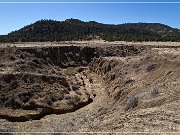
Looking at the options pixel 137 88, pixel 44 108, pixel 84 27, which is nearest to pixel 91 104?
pixel 44 108

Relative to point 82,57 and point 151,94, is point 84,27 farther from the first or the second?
point 151,94

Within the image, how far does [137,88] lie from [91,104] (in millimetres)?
5892

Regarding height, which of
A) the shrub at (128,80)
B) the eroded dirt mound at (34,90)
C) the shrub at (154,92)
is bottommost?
the eroded dirt mound at (34,90)

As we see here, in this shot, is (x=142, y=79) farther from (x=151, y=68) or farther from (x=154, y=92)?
(x=154, y=92)

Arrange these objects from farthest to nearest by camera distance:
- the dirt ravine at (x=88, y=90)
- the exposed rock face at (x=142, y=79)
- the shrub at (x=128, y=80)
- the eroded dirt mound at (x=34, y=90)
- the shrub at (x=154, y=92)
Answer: the eroded dirt mound at (x=34, y=90)
the shrub at (x=128, y=80)
the shrub at (x=154, y=92)
the exposed rock face at (x=142, y=79)
the dirt ravine at (x=88, y=90)

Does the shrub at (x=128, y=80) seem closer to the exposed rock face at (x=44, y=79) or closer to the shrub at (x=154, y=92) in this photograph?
the exposed rock face at (x=44, y=79)

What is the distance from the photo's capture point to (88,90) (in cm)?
3672

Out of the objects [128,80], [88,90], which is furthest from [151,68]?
[88,90]

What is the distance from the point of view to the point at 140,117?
17.7 meters

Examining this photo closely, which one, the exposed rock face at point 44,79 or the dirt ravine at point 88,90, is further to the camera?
the exposed rock face at point 44,79

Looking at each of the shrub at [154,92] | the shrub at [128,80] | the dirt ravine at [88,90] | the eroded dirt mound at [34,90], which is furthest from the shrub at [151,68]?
the shrub at [154,92]

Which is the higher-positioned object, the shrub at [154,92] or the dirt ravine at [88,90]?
the shrub at [154,92]

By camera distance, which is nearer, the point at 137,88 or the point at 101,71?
the point at 137,88

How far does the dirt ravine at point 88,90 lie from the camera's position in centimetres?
1891
